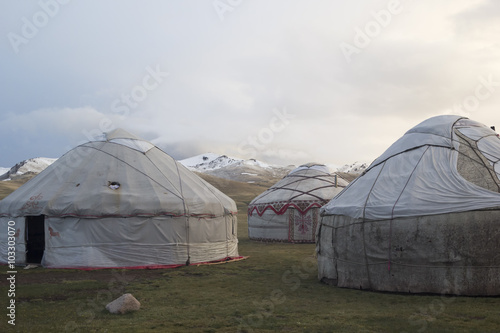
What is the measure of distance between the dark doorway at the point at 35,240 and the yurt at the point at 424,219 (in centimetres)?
699

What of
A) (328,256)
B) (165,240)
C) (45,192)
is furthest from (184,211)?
(328,256)

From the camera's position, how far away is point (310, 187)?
1728 cm

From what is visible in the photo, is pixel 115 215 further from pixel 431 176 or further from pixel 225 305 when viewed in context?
Answer: pixel 431 176

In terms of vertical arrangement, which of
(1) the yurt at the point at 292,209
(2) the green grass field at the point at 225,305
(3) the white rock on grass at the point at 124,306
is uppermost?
(1) the yurt at the point at 292,209

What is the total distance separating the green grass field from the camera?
514cm

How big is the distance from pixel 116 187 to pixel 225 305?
529 centimetres

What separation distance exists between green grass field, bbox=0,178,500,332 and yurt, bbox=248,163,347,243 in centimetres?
719

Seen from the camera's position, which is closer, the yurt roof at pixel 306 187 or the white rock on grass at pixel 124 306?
the white rock on grass at pixel 124 306

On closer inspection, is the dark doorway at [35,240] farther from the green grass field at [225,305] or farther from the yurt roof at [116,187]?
the green grass field at [225,305]

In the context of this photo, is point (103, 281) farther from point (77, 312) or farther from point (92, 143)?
point (92, 143)

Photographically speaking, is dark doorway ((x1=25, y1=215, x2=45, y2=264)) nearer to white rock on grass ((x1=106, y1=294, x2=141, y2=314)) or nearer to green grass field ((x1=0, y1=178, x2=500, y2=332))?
green grass field ((x1=0, y1=178, x2=500, y2=332))

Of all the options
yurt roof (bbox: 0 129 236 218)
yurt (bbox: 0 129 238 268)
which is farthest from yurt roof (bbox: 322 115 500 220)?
yurt roof (bbox: 0 129 236 218)

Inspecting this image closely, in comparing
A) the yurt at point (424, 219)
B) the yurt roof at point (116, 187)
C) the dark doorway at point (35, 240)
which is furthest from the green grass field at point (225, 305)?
the dark doorway at point (35, 240)

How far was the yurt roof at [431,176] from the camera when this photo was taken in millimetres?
6605
